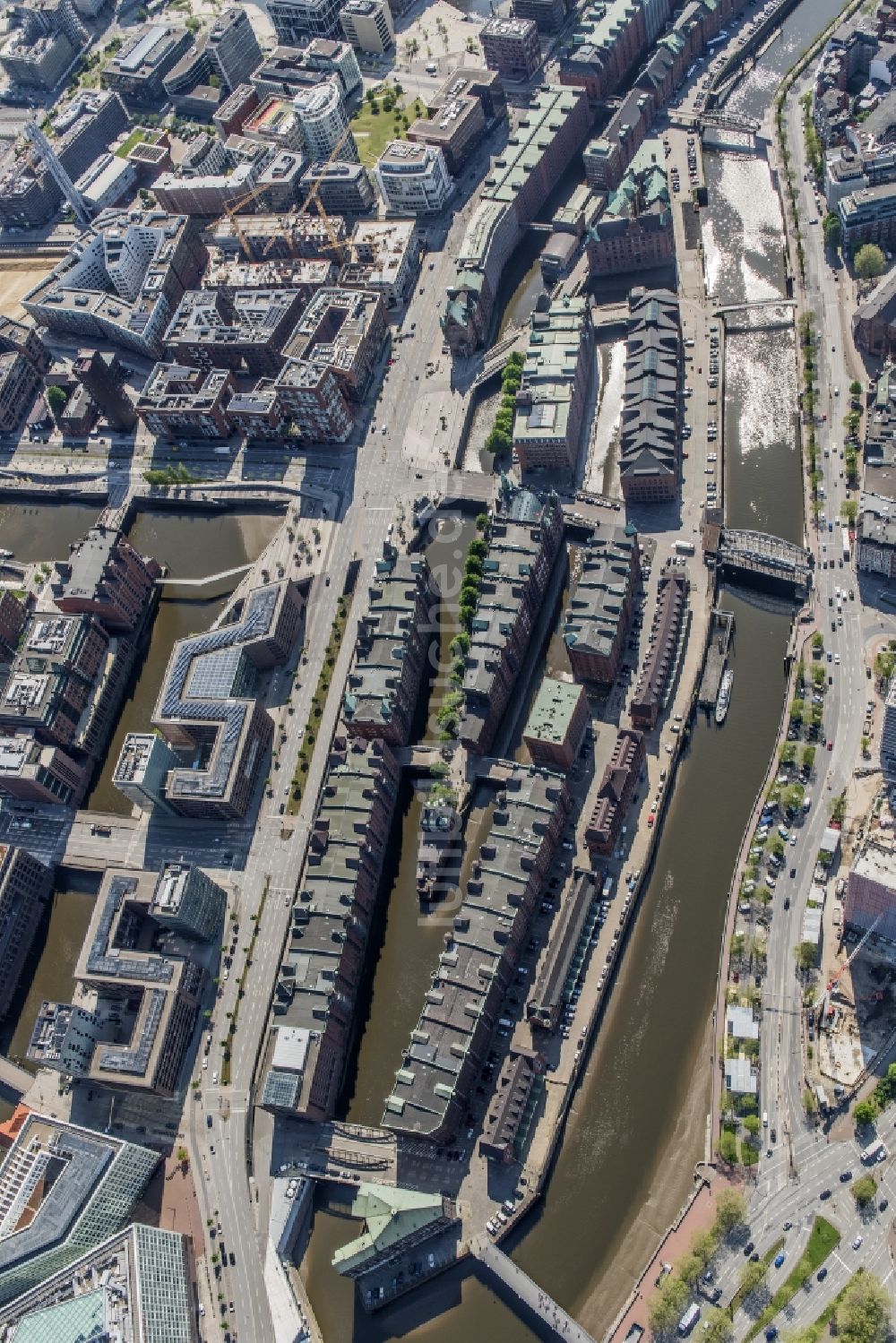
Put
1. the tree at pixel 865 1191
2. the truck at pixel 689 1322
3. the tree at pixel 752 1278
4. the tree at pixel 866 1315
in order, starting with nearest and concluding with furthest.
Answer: the tree at pixel 866 1315
the tree at pixel 752 1278
the truck at pixel 689 1322
the tree at pixel 865 1191

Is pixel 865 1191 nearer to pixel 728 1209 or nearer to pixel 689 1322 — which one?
pixel 728 1209

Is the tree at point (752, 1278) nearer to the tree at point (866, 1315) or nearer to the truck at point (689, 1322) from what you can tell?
the truck at point (689, 1322)

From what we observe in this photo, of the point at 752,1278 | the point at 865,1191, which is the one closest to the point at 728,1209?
the point at 752,1278

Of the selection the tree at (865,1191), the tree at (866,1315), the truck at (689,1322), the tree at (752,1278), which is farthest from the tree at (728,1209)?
the tree at (866,1315)

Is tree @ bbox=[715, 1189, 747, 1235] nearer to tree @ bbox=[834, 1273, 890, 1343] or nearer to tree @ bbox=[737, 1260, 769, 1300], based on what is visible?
tree @ bbox=[737, 1260, 769, 1300]

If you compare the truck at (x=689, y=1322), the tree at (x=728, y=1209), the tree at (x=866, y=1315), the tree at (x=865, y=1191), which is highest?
the tree at (x=865, y=1191)

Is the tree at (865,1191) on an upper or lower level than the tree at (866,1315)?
upper

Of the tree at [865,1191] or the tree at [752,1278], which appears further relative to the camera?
the tree at [865,1191]
